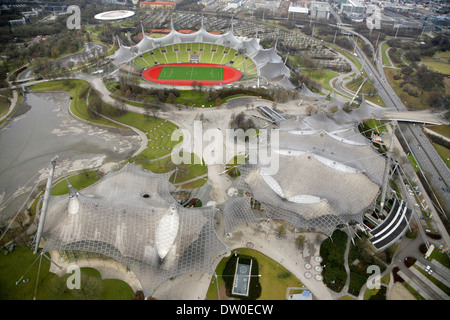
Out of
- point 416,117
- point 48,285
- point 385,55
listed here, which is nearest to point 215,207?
point 48,285

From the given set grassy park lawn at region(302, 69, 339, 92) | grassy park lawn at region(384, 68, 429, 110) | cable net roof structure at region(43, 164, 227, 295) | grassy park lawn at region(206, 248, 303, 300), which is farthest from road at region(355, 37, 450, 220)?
cable net roof structure at region(43, 164, 227, 295)

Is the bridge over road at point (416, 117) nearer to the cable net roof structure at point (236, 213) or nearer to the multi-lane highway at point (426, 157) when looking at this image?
the multi-lane highway at point (426, 157)

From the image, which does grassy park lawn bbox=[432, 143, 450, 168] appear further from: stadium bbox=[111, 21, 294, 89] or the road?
stadium bbox=[111, 21, 294, 89]

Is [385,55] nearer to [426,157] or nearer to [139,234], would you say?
[426,157]

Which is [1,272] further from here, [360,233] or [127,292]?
[360,233]

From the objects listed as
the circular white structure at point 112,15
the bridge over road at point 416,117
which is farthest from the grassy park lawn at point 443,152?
the circular white structure at point 112,15
